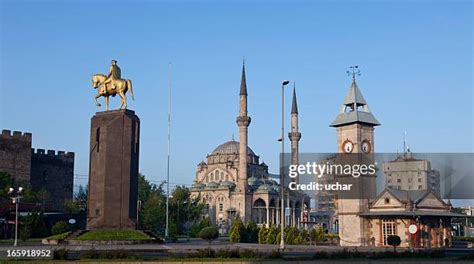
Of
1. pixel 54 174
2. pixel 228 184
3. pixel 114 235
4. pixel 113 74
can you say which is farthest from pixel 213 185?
pixel 114 235

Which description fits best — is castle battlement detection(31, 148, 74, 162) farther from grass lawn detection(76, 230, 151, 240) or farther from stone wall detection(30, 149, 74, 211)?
grass lawn detection(76, 230, 151, 240)

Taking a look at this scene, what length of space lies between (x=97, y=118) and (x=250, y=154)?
288ft

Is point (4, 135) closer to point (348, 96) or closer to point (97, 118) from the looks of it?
point (97, 118)

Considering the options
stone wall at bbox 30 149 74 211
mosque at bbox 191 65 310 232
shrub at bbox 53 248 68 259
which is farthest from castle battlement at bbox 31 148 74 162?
shrub at bbox 53 248 68 259

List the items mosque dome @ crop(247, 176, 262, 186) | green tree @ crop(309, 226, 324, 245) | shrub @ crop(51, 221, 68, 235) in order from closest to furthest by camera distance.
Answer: shrub @ crop(51, 221, 68, 235), green tree @ crop(309, 226, 324, 245), mosque dome @ crop(247, 176, 262, 186)

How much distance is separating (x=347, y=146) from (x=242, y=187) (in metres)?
49.7

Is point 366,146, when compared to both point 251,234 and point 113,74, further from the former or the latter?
point 113,74

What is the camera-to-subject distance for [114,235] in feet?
126

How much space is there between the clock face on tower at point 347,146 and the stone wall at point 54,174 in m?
44.1

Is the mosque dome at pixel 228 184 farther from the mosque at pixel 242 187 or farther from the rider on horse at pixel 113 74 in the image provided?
the rider on horse at pixel 113 74

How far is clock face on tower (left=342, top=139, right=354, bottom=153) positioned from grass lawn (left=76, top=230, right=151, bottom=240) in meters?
23.2

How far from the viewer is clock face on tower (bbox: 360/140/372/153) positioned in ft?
180

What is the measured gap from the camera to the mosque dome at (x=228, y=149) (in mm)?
127562
